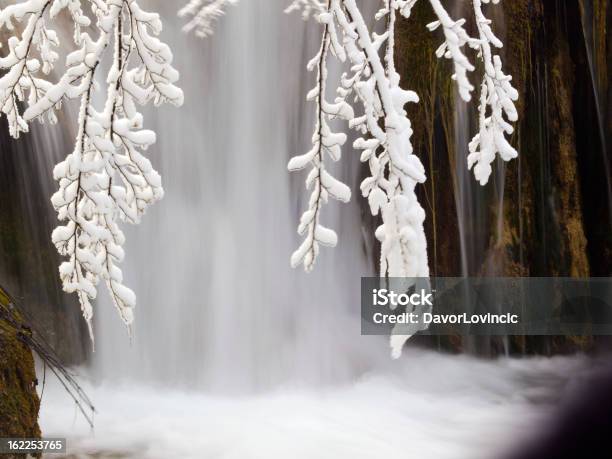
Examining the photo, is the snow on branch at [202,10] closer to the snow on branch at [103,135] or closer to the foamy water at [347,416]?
the snow on branch at [103,135]

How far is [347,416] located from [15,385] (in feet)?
9.99

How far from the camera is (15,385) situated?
2418mm

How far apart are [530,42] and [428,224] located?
6.11ft

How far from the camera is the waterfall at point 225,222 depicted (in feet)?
18.3

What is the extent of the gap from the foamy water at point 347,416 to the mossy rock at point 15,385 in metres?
1.84

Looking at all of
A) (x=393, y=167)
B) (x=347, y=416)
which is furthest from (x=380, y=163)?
(x=347, y=416)

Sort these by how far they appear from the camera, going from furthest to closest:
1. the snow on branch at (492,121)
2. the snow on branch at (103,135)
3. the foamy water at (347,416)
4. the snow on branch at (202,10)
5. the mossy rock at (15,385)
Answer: the foamy water at (347,416) < the mossy rock at (15,385) < the snow on branch at (492,121) < the snow on branch at (202,10) < the snow on branch at (103,135)

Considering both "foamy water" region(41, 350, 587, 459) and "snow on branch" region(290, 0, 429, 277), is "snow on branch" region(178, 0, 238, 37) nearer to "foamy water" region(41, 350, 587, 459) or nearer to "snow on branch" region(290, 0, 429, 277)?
"snow on branch" region(290, 0, 429, 277)

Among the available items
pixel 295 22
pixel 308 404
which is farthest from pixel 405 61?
pixel 308 404

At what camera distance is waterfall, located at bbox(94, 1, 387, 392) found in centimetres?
558

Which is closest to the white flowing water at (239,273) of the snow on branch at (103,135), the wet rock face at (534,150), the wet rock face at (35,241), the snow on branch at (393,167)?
the wet rock face at (35,241)

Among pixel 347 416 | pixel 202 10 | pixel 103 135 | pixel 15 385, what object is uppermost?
pixel 202 10

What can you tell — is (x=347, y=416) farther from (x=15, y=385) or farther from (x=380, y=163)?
(x=380, y=163)

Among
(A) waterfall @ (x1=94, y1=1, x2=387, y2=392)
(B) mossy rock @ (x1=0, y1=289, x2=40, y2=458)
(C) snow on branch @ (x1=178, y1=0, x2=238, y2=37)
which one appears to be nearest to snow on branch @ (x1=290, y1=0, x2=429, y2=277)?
(C) snow on branch @ (x1=178, y1=0, x2=238, y2=37)
